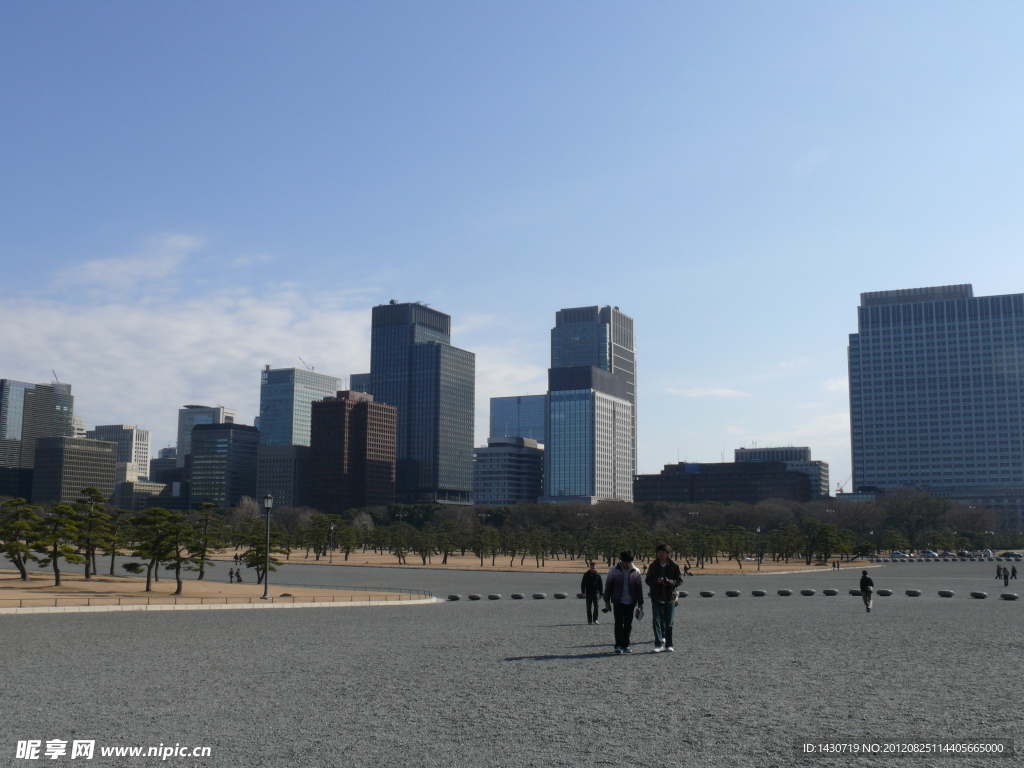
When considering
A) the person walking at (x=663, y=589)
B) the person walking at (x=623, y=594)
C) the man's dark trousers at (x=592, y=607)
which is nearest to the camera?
the person walking at (x=663, y=589)

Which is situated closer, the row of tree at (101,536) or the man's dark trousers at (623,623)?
the man's dark trousers at (623,623)

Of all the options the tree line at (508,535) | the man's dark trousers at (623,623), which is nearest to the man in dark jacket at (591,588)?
the man's dark trousers at (623,623)

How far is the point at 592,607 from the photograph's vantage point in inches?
1085

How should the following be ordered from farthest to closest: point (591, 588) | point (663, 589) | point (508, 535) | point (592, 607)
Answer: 1. point (508, 535)
2. point (592, 607)
3. point (591, 588)
4. point (663, 589)

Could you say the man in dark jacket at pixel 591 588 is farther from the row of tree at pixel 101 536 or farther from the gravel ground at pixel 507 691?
the row of tree at pixel 101 536

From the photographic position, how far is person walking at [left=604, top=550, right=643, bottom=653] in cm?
1862

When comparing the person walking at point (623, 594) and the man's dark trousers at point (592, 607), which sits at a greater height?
the person walking at point (623, 594)

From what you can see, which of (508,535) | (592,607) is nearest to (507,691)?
(592,607)

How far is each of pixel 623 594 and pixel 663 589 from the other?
909mm

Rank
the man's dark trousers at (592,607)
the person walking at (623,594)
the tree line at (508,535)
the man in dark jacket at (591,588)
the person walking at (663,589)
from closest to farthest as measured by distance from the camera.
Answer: the person walking at (663,589)
the person walking at (623,594)
the man in dark jacket at (591,588)
the man's dark trousers at (592,607)
the tree line at (508,535)

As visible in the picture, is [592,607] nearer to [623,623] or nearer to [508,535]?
[623,623]

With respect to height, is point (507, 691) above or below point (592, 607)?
above

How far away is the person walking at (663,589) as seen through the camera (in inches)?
709

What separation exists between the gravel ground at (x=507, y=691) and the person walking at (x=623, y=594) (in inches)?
20.0
